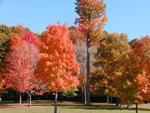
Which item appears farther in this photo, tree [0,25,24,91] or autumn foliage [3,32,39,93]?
tree [0,25,24,91]

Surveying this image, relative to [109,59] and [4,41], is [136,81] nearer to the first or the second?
[109,59]

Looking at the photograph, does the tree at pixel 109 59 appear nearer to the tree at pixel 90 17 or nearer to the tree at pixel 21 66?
the tree at pixel 90 17

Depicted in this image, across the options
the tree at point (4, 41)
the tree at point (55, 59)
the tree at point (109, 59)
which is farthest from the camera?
the tree at point (4, 41)

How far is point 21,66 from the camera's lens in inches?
2655

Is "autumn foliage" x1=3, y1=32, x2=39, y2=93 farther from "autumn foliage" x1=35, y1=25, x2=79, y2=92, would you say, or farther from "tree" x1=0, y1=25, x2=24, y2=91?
"autumn foliage" x1=35, y1=25, x2=79, y2=92

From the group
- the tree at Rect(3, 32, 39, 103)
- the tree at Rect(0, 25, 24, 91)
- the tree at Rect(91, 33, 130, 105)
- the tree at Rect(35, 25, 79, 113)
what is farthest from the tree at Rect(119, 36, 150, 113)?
the tree at Rect(0, 25, 24, 91)

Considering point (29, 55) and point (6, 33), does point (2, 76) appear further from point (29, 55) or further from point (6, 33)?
point (6, 33)

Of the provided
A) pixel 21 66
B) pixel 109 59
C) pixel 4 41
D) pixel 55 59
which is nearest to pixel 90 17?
pixel 109 59

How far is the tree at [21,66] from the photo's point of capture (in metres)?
66.9

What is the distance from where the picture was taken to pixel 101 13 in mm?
70812

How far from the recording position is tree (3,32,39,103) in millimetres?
66938

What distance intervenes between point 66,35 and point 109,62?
71.8 ft

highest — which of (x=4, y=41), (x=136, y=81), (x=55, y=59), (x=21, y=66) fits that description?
(x=4, y=41)

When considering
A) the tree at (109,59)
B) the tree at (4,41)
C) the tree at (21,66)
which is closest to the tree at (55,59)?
the tree at (109,59)
